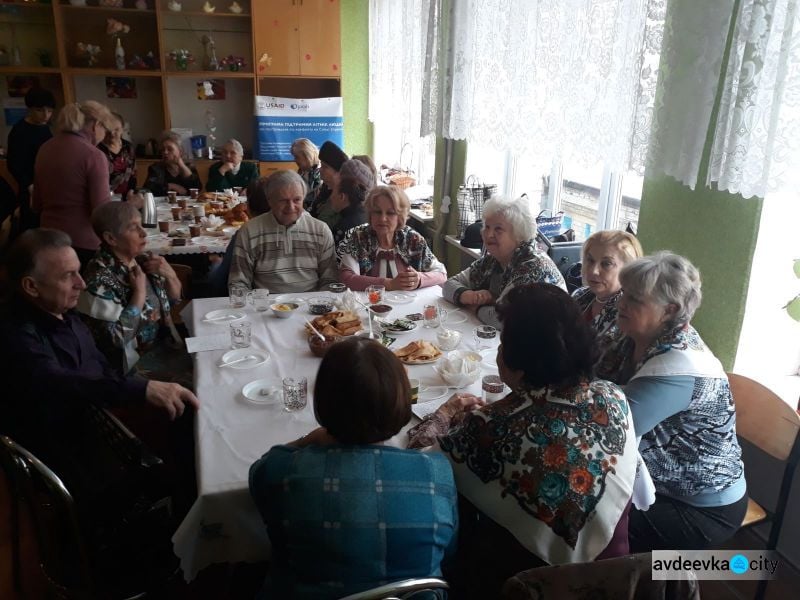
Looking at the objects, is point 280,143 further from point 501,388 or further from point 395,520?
point 395,520

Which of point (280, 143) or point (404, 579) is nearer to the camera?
point (404, 579)

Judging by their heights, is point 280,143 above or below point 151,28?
below

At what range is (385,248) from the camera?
10.7 feet

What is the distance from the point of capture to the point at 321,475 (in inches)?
47.9

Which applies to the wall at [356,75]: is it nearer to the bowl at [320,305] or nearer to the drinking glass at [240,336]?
the bowl at [320,305]

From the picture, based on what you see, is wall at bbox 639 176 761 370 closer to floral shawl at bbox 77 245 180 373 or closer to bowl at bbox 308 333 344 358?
bowl at bbox 308 333 344 358

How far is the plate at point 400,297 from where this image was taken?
2.89 meters

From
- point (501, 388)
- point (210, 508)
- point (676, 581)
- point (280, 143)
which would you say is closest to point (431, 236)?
point (280, 143)

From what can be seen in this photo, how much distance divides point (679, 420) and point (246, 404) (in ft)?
4.07

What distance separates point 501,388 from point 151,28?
644 cm

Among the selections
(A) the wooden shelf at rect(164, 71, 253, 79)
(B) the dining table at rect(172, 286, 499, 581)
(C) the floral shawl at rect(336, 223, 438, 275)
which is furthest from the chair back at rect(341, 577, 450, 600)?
(A) the wooden shelf at rect(164, 71, 253, 79)

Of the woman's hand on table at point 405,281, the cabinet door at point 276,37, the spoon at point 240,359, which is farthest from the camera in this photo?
the cabinet door at point 276,37

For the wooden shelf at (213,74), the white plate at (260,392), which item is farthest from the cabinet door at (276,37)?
the white plate at (260,392)

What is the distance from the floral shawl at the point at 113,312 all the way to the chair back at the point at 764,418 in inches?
87.4
